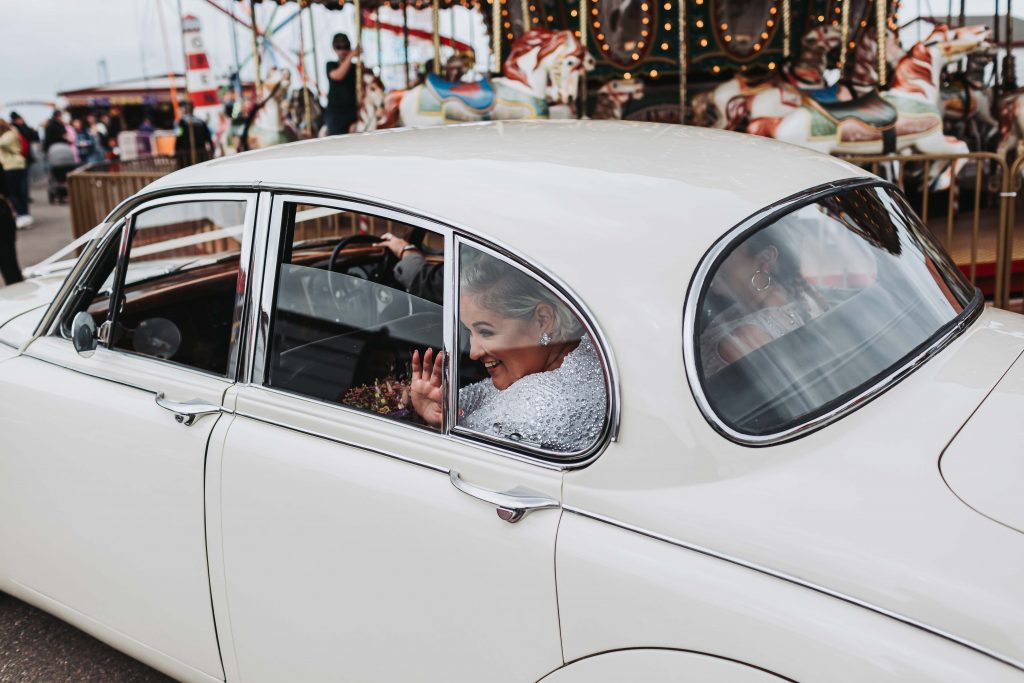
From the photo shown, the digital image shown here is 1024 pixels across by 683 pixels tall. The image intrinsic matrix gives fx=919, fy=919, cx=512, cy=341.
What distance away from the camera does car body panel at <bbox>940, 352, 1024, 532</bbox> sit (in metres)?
1.30

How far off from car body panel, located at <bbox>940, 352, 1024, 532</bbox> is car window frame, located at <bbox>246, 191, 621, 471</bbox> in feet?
1.70

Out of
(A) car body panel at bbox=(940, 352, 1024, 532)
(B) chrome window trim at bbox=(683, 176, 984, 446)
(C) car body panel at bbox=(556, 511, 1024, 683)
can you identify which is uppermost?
(B) chrome window trim at bbox=(683, 176, 984, 446)

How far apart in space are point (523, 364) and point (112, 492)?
1.09m

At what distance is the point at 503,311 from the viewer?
5.81 feet

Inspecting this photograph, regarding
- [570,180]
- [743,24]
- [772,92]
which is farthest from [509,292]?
[743,24]

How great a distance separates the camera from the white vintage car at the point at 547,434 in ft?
4.33

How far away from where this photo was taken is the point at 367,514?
1.73 meters

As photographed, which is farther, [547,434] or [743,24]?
[743,24]

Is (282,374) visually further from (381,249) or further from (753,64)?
(753,64)

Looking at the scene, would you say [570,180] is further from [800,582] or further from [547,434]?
[800,582]

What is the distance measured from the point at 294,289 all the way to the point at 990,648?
1.64m

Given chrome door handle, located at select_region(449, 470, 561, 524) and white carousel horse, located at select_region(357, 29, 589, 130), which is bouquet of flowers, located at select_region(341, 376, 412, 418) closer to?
chrome door handle, located at select_region(449, 470, 561, 524)

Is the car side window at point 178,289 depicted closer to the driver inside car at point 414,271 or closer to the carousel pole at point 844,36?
the driver inside car at point 414,271

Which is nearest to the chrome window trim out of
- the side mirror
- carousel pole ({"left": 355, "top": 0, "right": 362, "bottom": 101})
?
the side mirror
